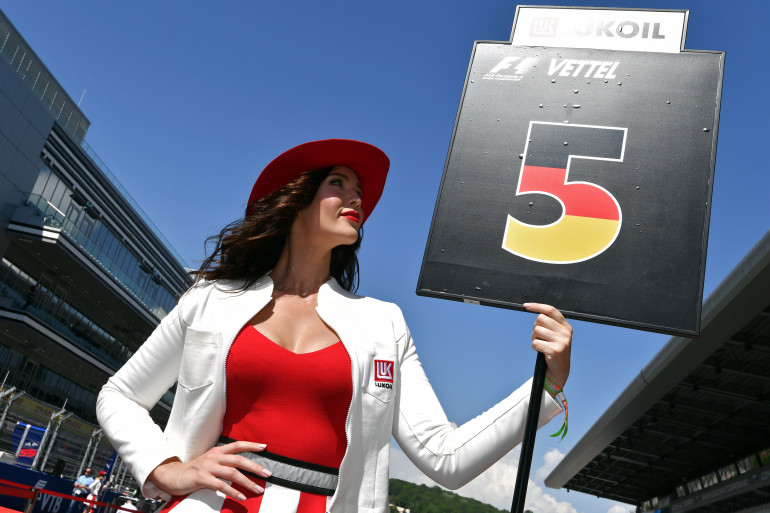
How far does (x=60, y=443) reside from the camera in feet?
103

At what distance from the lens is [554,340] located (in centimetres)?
180

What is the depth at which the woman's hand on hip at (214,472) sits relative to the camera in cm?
172

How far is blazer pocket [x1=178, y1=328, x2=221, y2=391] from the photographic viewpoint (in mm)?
1925

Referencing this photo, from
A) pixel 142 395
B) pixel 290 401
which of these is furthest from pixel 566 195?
pixel 142 395

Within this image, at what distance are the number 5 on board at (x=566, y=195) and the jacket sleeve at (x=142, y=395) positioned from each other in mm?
1062

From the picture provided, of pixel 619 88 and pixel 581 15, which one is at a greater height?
pixel 581 15

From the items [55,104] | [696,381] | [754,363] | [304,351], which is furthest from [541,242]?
[55,104]

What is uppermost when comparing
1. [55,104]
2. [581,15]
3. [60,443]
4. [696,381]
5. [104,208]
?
[55,104]

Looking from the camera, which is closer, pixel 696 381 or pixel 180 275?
pixel 696 381

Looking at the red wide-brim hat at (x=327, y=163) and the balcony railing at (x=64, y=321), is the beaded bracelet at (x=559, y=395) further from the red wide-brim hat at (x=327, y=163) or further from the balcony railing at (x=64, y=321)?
the balcony railing at (x=64, y=321)

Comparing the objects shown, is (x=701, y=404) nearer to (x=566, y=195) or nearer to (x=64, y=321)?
(x=566, y=195)

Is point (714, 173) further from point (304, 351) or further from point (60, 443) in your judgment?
point (60, 443)

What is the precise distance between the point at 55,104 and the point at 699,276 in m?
37.9

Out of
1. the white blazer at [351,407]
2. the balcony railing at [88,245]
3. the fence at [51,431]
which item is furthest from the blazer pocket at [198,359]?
the balcony railing at [88,245]
